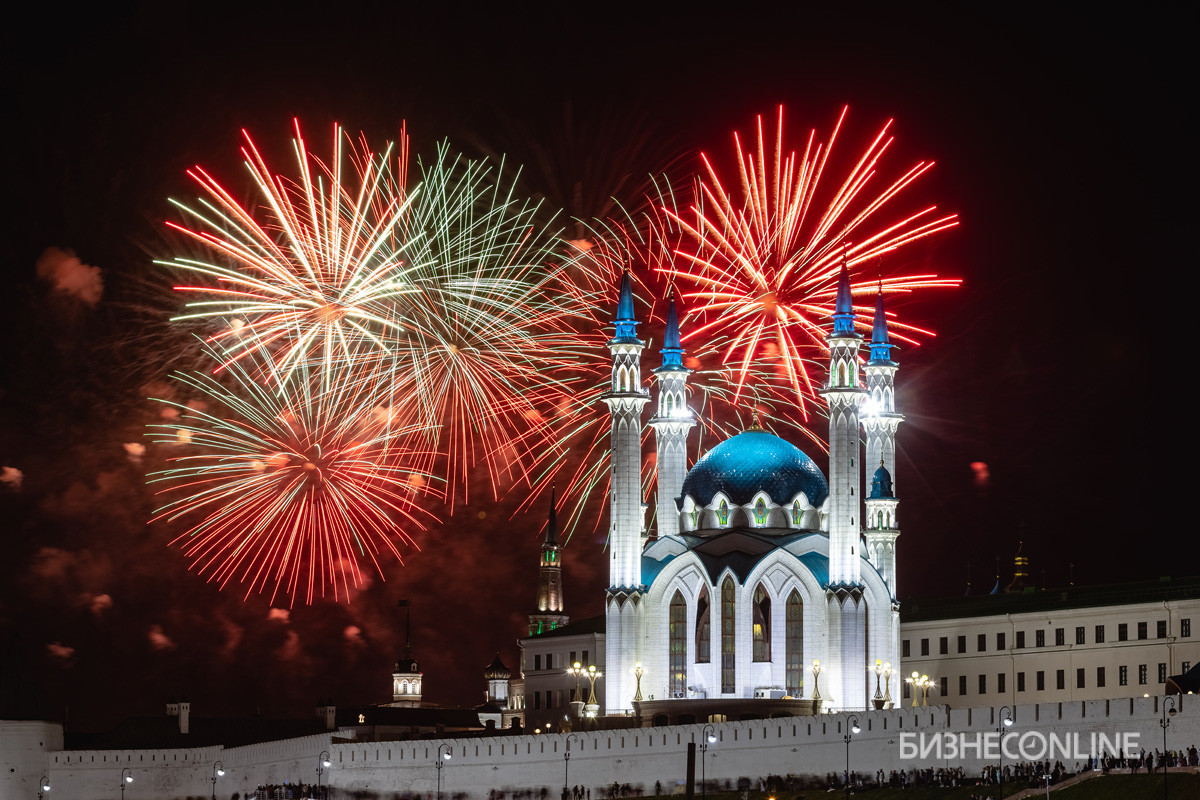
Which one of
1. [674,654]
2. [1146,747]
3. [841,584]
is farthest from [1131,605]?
[1146,747]

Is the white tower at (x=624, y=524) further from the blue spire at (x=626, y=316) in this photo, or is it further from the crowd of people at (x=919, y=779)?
the crowd of people at (x=919, y=779)

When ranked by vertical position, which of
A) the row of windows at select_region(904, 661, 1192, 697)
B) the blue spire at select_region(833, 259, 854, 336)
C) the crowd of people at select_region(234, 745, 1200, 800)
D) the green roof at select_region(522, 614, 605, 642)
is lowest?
the crowd of people at select_region(234, 745, 1200, 800)

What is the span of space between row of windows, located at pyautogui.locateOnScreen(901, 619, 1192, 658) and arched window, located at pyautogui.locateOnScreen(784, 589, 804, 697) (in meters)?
14.4

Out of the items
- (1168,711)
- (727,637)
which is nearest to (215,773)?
(727,637)

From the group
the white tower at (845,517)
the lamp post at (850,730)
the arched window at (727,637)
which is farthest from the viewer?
the arched window at (727,637)

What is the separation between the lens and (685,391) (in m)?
99.0

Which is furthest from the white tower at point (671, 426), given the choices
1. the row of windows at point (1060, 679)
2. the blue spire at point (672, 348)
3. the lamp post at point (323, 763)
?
the lamp post at point (323, 763)

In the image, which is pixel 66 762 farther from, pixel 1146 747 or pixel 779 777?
pixel 1146 747

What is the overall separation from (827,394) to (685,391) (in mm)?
9323

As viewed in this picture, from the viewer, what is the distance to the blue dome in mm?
97875

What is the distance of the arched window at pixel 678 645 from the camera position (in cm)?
9275

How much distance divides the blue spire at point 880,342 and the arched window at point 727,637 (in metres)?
13.6

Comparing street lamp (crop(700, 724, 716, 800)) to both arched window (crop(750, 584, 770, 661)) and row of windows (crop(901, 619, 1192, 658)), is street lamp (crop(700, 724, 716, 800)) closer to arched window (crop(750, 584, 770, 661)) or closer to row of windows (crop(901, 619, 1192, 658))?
arched window (crop(750, 584, 770, 661))

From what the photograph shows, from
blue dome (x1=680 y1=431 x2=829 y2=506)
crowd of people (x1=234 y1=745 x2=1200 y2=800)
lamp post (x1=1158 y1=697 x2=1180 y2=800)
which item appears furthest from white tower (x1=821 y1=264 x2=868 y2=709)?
lamp post (x1=1158 y1=697 x2=1180 y2=800)
